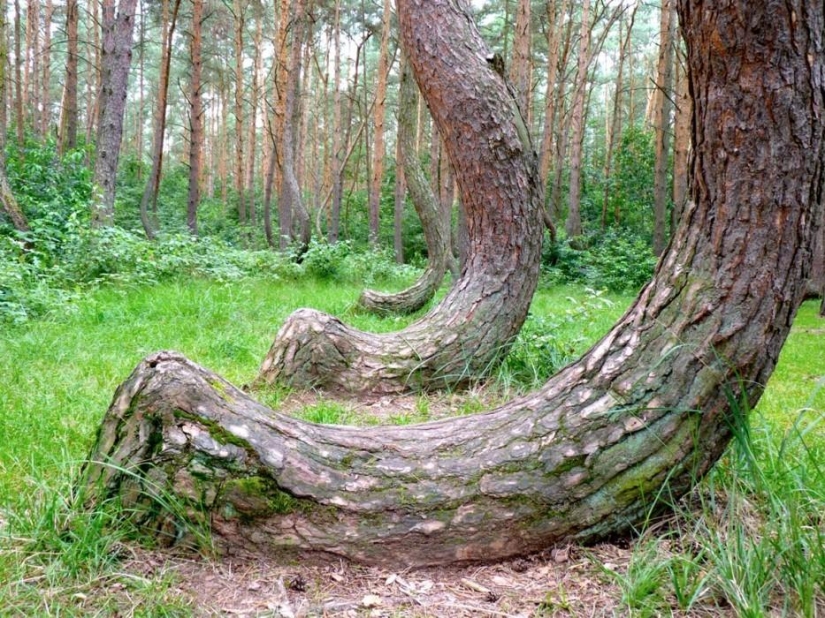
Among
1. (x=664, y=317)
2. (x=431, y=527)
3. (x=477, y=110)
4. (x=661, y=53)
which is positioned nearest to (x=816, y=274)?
(x=661, y=53)

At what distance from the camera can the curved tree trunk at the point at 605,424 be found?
185cm

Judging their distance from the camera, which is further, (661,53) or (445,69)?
(661,53)

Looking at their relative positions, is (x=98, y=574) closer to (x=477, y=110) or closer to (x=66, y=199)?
(x=477, y=110)

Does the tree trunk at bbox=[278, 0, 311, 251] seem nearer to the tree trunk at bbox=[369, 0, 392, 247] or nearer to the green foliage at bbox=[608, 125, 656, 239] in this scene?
the tree trunk at bbox=[369, 0, 392, 247]

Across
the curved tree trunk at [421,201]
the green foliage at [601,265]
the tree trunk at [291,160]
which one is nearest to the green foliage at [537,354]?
the curved tree trunk at [421,201]

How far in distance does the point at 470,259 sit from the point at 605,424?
2409mm

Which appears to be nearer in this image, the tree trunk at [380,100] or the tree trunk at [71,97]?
the tree trunk at [71,97]

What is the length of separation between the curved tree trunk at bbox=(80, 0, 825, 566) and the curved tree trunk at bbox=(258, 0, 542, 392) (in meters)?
1.89

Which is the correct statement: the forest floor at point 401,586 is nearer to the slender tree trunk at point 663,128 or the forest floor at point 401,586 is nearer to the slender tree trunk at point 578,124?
the slender tree trunk at point 663,128

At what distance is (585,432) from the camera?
2.07m

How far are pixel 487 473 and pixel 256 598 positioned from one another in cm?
85

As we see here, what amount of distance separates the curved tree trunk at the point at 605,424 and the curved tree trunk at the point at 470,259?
1.89 metres

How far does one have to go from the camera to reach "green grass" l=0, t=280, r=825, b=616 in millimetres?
1651

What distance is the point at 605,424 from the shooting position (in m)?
2.06
